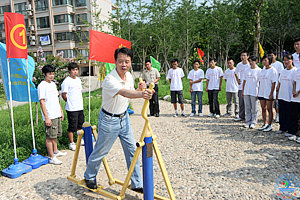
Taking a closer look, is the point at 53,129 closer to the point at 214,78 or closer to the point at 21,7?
the point at 214,78

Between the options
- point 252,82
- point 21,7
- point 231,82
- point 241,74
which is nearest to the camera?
point 252,82

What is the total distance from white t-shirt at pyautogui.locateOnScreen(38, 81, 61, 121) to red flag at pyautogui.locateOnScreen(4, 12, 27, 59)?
2.10 feet

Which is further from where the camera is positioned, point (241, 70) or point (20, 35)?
point (241, 70)

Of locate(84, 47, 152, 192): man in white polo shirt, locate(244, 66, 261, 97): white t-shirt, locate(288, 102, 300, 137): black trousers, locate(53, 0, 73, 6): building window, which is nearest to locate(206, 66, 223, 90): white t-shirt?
locate(244, 66, 261, 97): white t-shirt

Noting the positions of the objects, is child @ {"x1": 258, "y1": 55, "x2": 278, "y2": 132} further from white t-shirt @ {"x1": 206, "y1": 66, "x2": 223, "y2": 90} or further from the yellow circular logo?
the yellow circular logo

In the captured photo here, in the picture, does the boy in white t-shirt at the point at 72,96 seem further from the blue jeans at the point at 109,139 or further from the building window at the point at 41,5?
the building window at the point at 41,5

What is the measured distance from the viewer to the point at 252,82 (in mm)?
6270

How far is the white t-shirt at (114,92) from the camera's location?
271cm

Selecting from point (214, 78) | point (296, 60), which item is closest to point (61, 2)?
point (214, 78)

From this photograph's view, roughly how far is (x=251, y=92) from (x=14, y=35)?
5587 millimetres

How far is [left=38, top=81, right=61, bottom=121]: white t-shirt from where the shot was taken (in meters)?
4.31

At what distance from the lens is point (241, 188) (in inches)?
131

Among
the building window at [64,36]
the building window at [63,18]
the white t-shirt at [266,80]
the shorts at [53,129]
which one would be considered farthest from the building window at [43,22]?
the white t-shirt at [266,80]

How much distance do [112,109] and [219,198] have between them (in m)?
1.84
